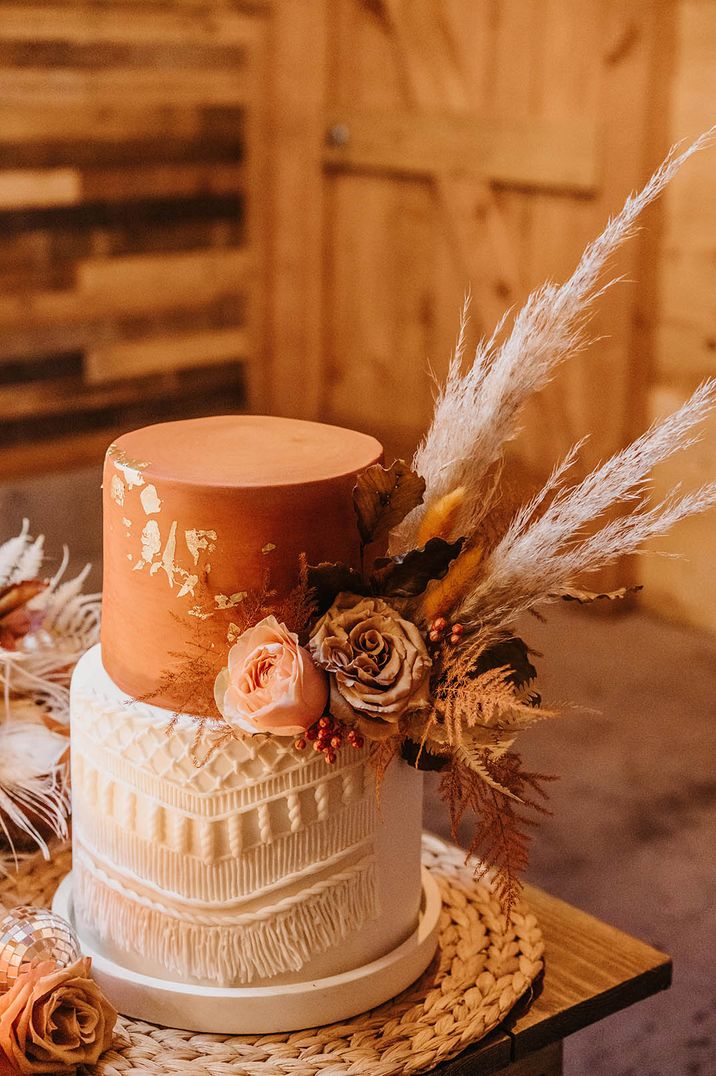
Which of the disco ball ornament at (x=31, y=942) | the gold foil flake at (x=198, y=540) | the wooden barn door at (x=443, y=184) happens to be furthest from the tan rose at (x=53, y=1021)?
the wooden barn door at (x=443, y=184)

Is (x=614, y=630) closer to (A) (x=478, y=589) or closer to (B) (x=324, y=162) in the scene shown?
(B) (x=324, y=162)

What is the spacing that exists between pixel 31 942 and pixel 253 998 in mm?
167

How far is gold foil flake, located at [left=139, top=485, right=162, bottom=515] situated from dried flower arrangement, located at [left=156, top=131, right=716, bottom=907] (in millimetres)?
88

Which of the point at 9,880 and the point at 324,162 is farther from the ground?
the point at 324,162

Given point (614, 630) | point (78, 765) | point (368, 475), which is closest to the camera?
point (368, 475)

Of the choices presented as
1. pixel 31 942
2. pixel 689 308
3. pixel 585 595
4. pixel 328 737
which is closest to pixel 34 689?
pixel 31 942

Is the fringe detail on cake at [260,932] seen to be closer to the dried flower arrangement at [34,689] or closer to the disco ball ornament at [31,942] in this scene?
the disco ball ornament at [31,942]

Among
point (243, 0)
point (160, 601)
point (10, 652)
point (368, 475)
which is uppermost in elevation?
point (243, 0)

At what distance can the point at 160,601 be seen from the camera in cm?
96

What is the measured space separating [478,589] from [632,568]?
260 cm

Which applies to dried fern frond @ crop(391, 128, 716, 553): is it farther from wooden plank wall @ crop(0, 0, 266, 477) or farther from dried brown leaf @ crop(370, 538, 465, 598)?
wooden plank wall @ crop(0, 0, 266, 477)

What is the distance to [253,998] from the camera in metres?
0.98

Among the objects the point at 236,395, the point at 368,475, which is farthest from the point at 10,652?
the point at 236,395

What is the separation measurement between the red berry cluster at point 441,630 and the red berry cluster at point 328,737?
86mm
